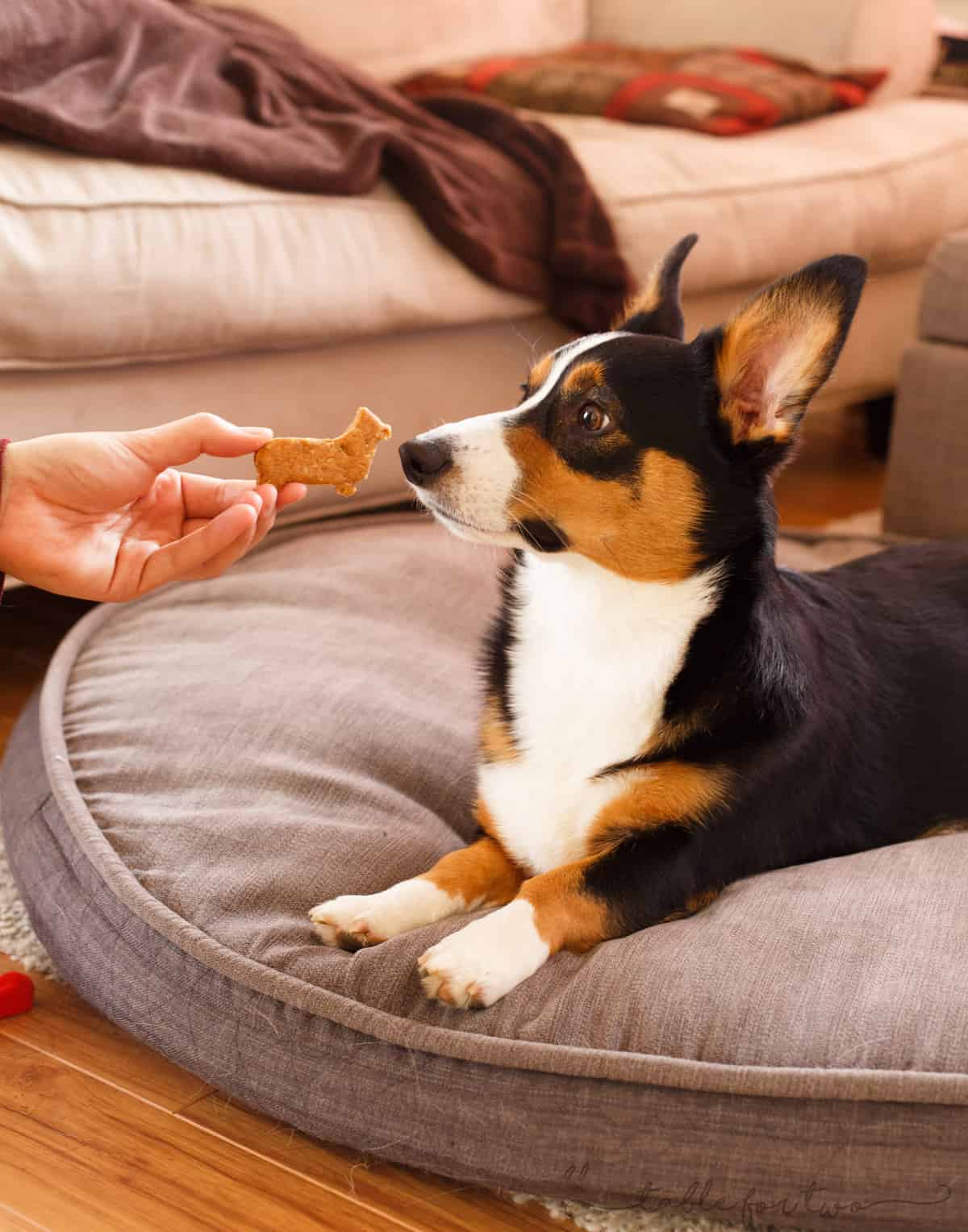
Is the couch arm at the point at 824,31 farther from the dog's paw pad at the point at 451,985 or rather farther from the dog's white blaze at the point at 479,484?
the dog's paw pad at the point at 451,985

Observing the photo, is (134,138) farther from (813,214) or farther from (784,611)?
(813,214)

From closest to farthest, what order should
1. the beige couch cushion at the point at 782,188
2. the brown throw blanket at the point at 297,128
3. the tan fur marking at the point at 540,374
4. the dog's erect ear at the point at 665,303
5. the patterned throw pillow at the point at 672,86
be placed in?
the tan fur marking at the point at 540,374 < the dog's erect ear at the point at 665,303 < the brown throw blanket at the point at 297,128 < the beige couch cushion at the point at 782,188 < the patterned throw pillow at the point at 672,86

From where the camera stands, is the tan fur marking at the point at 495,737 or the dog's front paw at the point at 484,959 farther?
the tan fur marking at the point at 495,737

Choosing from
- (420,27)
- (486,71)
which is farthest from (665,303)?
(420,27)

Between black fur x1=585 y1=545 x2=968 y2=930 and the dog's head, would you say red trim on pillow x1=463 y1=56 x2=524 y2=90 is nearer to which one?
black fur x1=585 y1=545 x2=968 y2=930

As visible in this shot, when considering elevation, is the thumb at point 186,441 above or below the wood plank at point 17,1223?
above

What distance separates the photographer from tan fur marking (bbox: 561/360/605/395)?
162cm

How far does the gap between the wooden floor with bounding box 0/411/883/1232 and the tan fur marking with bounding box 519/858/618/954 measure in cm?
27

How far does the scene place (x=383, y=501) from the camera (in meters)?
3.15

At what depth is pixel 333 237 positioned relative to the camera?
280 centimetres

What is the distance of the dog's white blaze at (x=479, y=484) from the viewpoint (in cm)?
157

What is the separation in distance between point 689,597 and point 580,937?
40cm

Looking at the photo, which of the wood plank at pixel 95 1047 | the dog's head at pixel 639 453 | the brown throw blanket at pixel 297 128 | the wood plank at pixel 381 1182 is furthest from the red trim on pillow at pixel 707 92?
the wood plank at pixel 381 1182

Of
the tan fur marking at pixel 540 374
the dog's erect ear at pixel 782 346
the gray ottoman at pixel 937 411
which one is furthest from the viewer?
the gray ottoman at pixel 937 411
